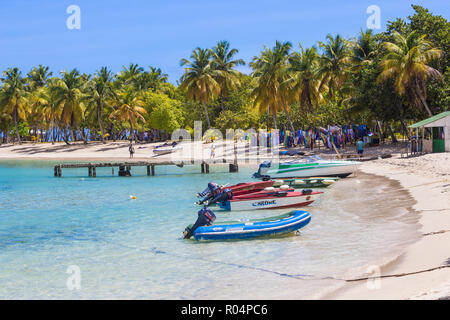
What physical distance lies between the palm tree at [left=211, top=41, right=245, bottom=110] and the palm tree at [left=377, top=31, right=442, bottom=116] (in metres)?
30.1

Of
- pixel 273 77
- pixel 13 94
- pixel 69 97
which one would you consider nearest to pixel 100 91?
pixel 69 97

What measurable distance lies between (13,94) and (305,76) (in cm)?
5012

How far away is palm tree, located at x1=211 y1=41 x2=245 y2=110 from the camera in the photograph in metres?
67.8

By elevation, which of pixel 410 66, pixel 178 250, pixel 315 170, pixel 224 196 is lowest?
pixel 178 250

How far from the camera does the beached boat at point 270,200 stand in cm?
1881

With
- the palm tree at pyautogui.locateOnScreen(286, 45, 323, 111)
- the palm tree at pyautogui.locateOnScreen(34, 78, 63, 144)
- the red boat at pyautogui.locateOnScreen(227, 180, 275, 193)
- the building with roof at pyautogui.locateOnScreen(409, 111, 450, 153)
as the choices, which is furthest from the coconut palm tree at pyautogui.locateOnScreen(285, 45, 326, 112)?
the palm tree at pyautogui.locateOnScreen(34, 78, 63, 144)

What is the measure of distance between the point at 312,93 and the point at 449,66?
15.7 m

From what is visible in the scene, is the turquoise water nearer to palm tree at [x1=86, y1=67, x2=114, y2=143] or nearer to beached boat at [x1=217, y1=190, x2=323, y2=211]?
beached boat at [x1=217, y1=190, x2=323, y2=211]

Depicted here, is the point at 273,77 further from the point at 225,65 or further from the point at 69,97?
the point at 69,97

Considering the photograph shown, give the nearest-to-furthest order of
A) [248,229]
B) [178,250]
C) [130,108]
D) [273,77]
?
[178,250]
[248,229]
[273,77]
[130,108]

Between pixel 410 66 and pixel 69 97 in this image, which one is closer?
pixel 410 66

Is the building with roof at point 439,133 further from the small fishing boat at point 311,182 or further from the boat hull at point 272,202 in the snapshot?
the boat hull at point 272,202

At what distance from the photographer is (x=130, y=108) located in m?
68.0

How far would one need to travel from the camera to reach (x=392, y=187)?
77.0 feet
